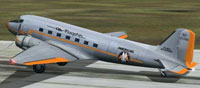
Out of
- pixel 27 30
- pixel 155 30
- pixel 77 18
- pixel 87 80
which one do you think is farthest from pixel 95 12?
pixel 87 80

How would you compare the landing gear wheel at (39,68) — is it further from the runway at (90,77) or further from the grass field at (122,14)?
the grass field at (122,14)

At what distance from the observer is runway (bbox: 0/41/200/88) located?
852 inches

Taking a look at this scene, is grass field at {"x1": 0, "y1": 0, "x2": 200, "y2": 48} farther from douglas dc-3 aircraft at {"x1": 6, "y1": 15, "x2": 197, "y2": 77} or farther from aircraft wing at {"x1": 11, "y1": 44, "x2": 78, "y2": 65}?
aircraft wing at {"x1": 11, "y1": 44, "x2": 78, "y2": 65}

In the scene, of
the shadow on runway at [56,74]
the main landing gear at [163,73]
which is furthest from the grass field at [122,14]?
the main landing gear at [163,73]

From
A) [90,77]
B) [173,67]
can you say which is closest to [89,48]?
[90,77]

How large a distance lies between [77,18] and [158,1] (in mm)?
24233

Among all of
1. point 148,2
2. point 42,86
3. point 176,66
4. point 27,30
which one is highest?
point 148,2

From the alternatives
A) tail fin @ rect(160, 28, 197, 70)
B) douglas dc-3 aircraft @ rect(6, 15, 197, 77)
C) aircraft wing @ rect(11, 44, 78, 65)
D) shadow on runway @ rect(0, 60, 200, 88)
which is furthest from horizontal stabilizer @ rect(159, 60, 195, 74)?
aircraft wing @ rect(11, 44, 78, 65)

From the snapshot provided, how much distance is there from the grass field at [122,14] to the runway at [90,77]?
10.7 m

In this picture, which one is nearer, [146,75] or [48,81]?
[48,81]

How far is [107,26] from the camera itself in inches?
1753

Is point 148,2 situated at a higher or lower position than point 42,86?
higher

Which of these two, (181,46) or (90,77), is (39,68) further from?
(181,46)

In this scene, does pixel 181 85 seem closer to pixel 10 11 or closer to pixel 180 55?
pixel 180 55
